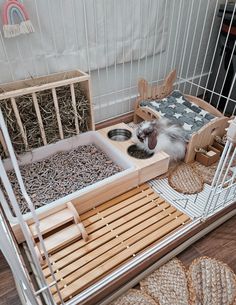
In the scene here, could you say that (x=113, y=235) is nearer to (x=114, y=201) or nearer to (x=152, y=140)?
(x=114, y=201)

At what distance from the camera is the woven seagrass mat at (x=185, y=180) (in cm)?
119

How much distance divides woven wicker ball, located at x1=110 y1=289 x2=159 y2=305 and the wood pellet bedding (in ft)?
1.48

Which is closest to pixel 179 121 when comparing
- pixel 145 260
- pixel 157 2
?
pixel 157 2

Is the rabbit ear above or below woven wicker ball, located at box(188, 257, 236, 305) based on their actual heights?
above

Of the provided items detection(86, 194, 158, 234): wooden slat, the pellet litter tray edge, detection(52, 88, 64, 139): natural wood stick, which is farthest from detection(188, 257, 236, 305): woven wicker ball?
detection(52, 88, 64, 139): natural wood stick

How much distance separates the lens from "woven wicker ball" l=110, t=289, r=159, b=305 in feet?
2.81

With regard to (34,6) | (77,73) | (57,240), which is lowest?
(57,240)

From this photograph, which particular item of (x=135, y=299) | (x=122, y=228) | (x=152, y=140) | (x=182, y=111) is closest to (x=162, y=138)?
(x=152, y=140)

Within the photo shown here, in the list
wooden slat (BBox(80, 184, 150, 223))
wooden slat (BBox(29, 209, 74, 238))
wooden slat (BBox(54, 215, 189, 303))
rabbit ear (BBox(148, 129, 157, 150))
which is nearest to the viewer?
wooden slat (BBox(54, 215, 189, 303))

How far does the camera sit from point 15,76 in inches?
47.1

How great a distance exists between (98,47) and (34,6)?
0.37 metres

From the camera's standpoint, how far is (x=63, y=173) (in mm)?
1171

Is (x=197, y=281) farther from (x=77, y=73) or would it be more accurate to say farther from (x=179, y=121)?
(x=77, y=73)

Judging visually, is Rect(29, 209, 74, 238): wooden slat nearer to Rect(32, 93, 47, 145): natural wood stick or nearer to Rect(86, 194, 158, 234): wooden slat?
Rect(86, 194, 158, 234): wooden slat
